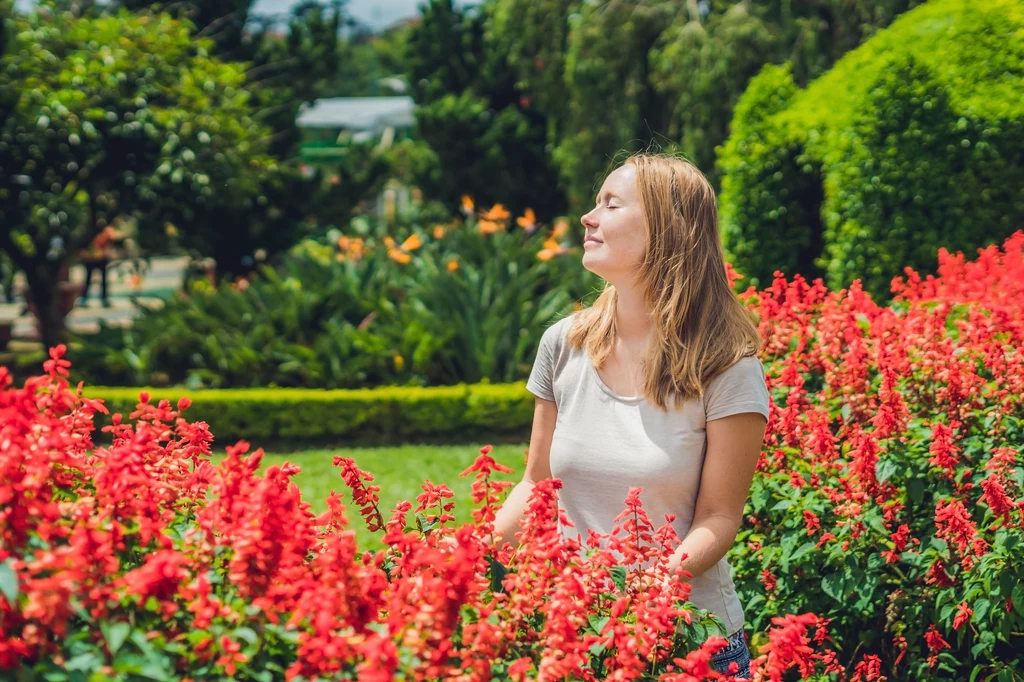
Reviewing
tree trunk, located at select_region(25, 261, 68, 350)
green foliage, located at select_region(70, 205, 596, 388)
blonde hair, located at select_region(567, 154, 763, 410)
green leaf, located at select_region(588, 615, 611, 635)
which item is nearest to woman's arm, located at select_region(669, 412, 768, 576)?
blonde hair, located at select_region(567, 154, 763, 410)

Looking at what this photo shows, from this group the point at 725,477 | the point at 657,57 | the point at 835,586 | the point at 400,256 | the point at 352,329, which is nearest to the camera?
the point at 725,477

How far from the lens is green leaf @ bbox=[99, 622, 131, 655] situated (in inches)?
51.2

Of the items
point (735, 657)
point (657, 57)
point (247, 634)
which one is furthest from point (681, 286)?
point (657, 57)

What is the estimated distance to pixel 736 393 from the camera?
2.15m

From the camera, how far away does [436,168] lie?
679 inches

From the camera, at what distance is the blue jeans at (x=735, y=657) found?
216 centimetres

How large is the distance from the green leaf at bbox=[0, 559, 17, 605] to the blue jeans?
4.51 ft

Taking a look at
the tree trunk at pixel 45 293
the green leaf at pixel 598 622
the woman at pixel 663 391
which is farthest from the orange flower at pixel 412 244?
the green leaf at pixel 598 622

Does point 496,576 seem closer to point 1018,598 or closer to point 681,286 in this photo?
point 681,286

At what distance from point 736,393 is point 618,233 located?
0.43 meters

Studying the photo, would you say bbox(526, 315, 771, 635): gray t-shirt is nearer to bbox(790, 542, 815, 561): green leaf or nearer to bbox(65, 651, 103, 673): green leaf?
bbox(790, 542, 815, 561): green leaf

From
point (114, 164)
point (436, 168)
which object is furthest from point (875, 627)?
point (436, 168)

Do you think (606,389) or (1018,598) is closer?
(606,389)

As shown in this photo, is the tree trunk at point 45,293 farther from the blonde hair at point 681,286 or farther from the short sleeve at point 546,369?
the blonde hair at point 681,286
